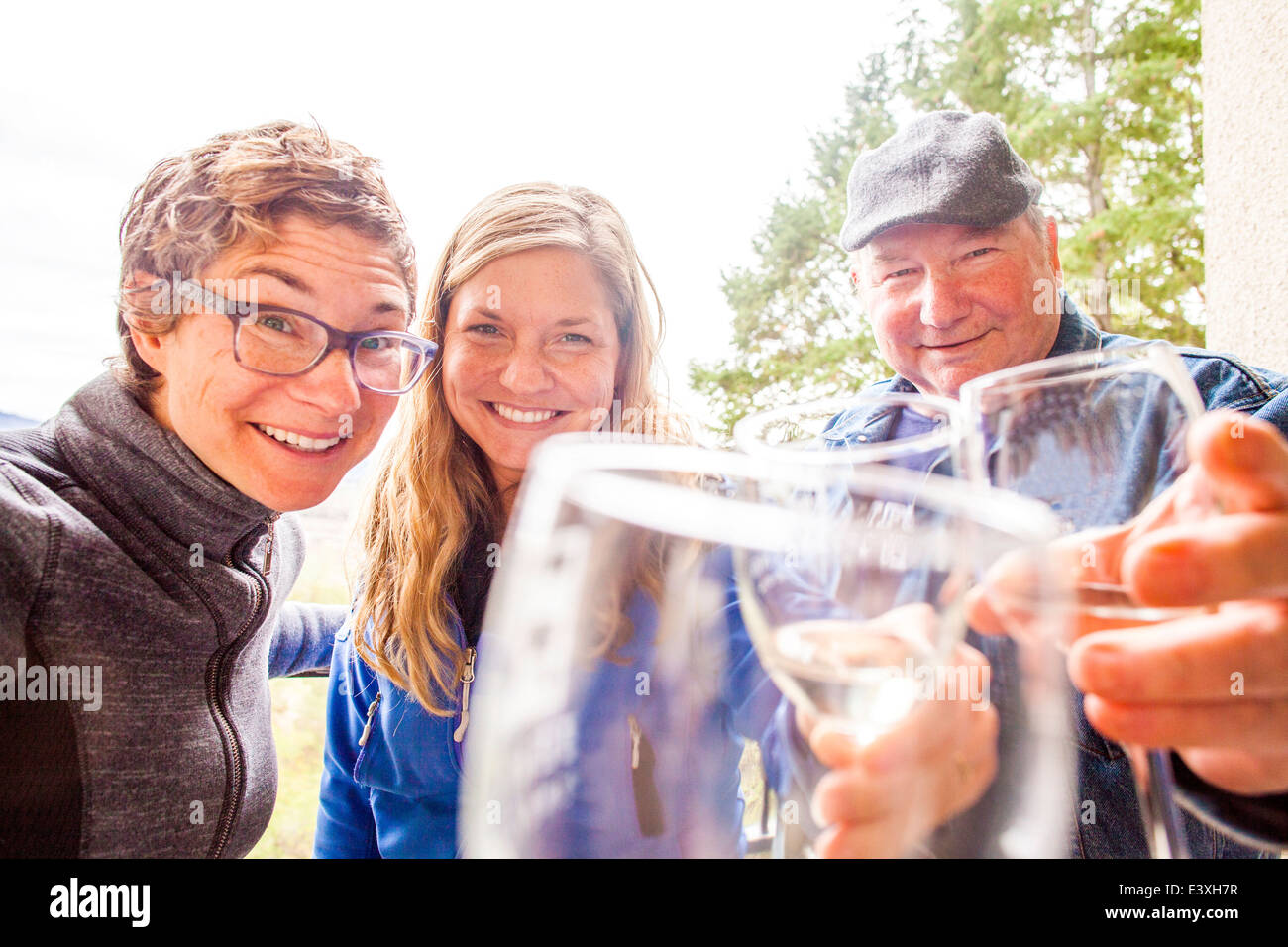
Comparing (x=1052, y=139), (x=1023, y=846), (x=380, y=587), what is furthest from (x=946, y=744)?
(x=1052, y=139)

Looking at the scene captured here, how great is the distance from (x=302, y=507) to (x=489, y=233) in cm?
26

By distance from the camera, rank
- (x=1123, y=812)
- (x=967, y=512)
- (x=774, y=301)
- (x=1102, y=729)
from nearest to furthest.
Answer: (x=967, y=512) < (x=1102, y=729) < (x=1123, y=812) < (x=774, y=301)

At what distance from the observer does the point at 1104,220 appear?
78 centimetres

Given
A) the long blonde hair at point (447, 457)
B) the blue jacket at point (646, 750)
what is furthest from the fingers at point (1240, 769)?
the long blonde hair at point (447, 457)

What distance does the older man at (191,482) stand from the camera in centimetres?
47

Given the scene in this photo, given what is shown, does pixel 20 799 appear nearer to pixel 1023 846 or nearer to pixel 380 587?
pixel 380 587

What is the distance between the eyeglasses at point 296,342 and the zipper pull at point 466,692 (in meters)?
0.20

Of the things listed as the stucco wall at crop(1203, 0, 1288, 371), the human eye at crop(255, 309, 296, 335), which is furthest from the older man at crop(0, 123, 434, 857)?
the stucco wall at crop(1203, 0, 1288, 371)

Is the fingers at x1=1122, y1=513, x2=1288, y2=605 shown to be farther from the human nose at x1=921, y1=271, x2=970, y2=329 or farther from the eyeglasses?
the eyeglasses

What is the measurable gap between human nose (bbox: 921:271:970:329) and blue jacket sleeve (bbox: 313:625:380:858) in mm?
502

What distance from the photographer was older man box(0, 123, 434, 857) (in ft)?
1.55

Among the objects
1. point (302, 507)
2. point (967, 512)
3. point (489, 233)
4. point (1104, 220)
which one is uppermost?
point (1104, 220)

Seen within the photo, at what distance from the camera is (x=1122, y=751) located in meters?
0.43

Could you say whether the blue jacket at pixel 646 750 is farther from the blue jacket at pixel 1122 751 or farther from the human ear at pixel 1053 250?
the human ear at pixel 1053 250
